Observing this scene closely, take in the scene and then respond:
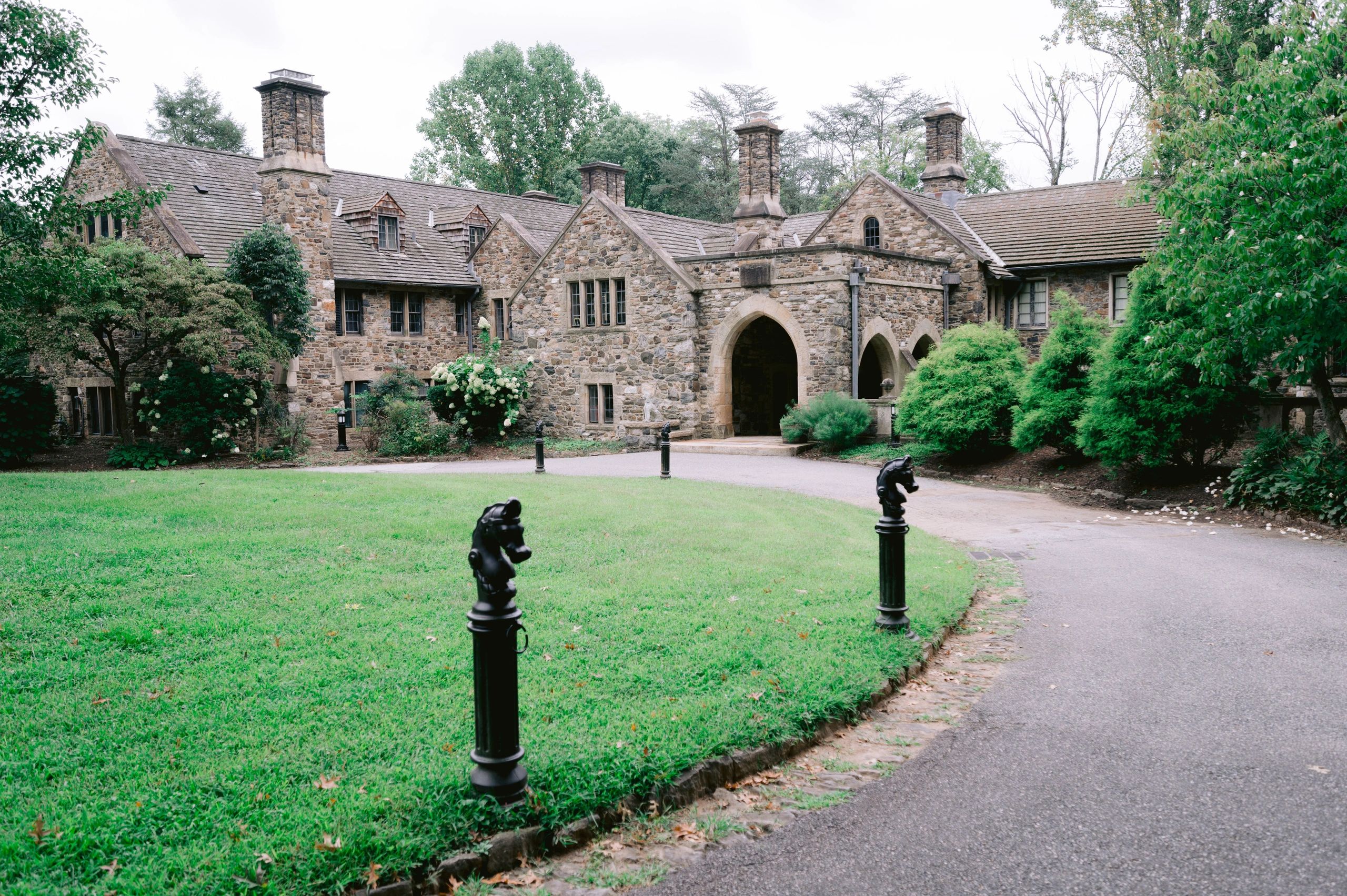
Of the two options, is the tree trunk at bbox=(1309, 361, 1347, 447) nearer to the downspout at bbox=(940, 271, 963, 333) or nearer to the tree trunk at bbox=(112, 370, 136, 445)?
the downspout at bbox=(940, 271, 963, 333)

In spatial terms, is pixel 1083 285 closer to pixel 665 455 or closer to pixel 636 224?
pixel 636 224

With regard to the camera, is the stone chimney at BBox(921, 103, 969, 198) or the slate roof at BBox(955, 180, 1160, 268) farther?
the stone chimney at BBox(921, 103, 969, 198)

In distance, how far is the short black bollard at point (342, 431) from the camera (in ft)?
89.4

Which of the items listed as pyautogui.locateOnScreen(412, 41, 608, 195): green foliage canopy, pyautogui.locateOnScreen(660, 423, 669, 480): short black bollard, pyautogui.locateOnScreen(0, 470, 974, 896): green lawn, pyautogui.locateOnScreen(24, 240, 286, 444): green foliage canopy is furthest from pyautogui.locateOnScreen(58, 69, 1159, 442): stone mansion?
pyautogui.locateOnScreen(412, 41, 608, 195): green foliage canopy

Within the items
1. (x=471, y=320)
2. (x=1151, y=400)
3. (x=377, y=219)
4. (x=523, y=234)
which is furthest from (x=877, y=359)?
(x=377, y=219)

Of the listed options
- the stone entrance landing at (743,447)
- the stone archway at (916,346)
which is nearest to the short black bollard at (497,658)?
the stone entrance landing at (743,447)

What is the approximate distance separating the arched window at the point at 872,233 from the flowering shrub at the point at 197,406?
706 inches

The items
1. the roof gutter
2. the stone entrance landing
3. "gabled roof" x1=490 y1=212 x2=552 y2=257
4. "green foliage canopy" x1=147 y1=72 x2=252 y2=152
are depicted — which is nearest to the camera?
the stone entrance landing

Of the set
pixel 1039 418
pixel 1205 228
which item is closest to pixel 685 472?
pixel 1039 418

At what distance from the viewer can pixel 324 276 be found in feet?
92.2

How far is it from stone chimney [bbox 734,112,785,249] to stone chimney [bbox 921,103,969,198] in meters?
7.80

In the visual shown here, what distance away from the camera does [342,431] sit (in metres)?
27.3

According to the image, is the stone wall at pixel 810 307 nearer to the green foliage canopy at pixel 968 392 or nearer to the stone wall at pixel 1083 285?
the stone wall at pixel 1083 285

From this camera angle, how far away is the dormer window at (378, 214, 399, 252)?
31469mm
